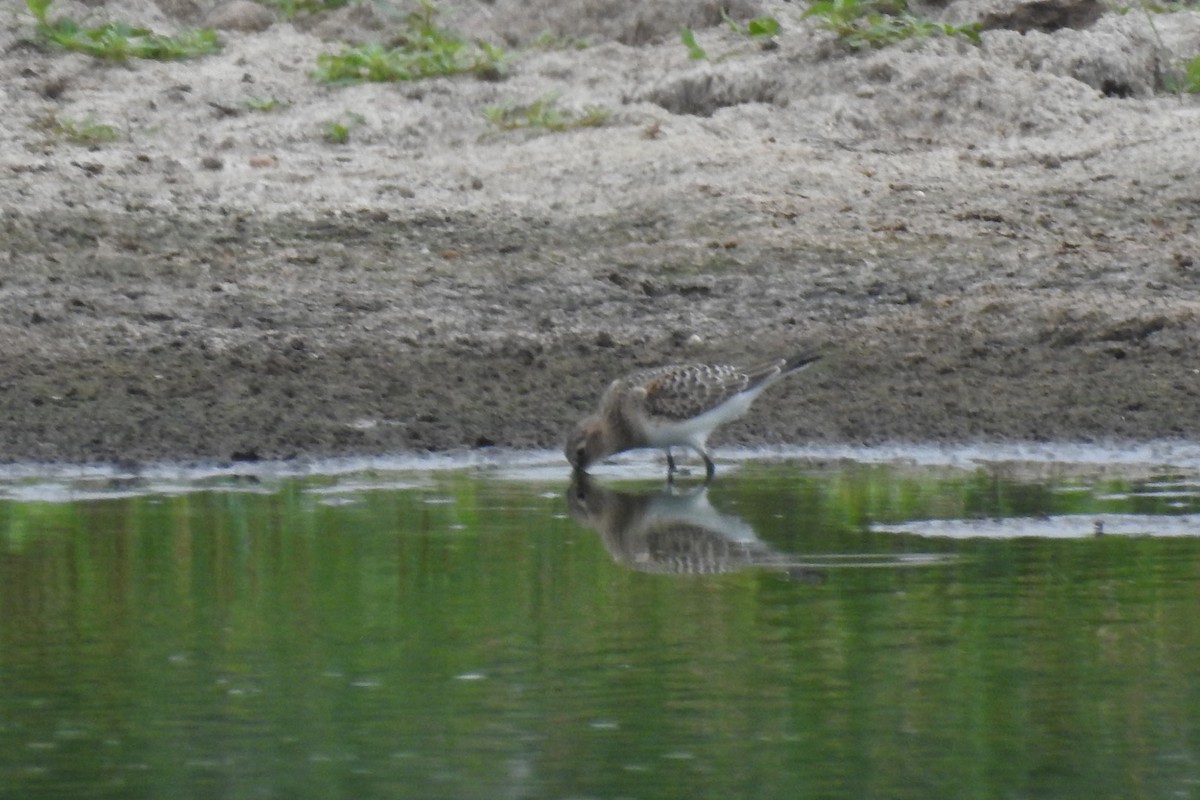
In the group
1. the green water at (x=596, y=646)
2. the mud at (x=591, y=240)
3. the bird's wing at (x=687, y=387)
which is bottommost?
the green water at (x=596, y=646)

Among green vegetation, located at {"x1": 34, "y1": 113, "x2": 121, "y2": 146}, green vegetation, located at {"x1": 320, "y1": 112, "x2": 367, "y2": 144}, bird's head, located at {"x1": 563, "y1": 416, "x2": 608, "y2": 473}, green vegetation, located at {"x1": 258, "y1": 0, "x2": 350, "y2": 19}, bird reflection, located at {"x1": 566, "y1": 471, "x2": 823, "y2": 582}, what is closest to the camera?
bird reflection, located at {"x1": 566, "y1": 471, "x2": 823, "y2": 582}

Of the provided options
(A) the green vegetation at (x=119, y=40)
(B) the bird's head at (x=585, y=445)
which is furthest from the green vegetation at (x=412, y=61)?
(B) the bird's head at (x=585, y=445)

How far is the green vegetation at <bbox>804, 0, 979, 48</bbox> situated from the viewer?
47.4ft

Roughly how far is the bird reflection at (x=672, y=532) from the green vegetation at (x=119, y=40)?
605 centimetres

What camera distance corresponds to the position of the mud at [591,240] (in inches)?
418

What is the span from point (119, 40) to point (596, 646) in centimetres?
922

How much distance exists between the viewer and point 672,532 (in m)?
8.27

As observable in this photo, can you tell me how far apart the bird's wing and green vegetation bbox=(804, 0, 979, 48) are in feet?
15.4

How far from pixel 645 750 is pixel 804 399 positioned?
5568 millimetres

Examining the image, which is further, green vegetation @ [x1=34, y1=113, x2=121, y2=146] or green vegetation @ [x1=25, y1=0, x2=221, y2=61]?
green vegetation @ [x1=25, y1=0, x2=221, y2=61]

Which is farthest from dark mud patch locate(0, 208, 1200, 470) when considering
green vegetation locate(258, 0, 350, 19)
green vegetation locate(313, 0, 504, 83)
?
green vegetation locate(258, 0, 350, 19)

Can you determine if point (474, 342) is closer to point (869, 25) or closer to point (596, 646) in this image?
point (869, 25)

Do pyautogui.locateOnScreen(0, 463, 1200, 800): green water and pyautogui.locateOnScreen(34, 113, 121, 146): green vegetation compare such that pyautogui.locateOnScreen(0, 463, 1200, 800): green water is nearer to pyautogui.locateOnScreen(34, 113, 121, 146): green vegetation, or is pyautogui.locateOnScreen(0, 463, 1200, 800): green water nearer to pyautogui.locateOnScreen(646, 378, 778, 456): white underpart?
pyautogui.locateOnScreen(646, 378, 778, 456): white underpart

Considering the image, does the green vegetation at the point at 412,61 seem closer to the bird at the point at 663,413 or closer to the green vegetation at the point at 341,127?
the green vegetation at the point at 341,127
